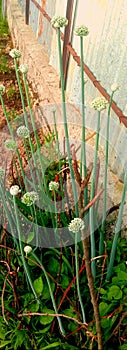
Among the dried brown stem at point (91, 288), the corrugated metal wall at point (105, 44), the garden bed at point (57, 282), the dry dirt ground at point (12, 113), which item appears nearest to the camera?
the dried brown stem at point (91, 288)

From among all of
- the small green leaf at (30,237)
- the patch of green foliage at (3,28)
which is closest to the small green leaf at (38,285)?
the small green leaf at (30,237)

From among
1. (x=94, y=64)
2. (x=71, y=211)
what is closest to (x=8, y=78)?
(x=94, y=64)

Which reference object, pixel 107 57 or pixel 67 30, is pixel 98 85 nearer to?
pixel 107 57

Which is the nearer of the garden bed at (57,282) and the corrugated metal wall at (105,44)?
the garden bed at (57,282)

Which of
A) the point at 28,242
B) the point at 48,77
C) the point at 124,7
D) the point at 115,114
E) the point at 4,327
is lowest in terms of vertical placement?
the point at 4,327

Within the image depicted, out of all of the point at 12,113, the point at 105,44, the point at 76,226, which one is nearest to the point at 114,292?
the point at 76,226

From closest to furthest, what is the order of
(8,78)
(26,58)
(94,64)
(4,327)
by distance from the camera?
(4,327)
(94,64)
(26,58)
(8,78)

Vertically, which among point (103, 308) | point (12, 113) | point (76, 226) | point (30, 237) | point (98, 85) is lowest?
point (103, 308)

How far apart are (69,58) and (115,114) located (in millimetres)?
942

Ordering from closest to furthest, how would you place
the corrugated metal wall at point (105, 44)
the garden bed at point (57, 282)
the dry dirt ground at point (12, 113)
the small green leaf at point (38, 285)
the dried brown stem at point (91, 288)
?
the dried brown stem at point (91, 288), the garden bed at point (57, 282), the small green leaf at point (38, 285), the corrugated metal wall at point (105, 44), the dry dirt ground at point (12, 113)

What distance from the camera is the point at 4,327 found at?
1672 millimetres

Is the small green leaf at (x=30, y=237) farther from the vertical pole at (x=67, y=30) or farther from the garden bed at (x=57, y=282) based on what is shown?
the vertical pole at (x=67, y=30)

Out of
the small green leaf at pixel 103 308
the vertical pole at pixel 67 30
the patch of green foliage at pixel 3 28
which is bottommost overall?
the small green leaf at pixel 103 308

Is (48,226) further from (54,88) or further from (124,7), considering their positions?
(54,88)
